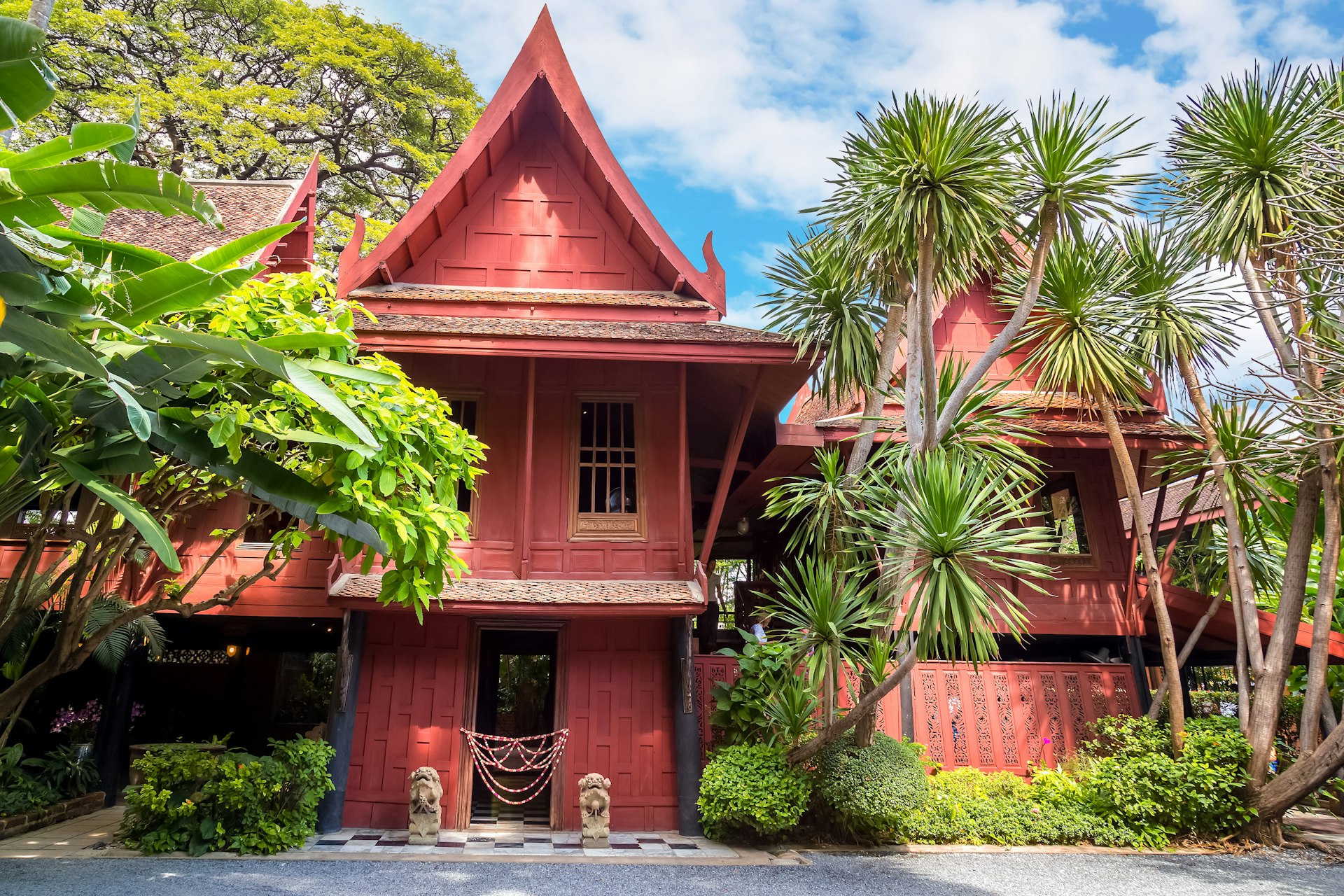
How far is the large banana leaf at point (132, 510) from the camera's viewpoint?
9.86 feet

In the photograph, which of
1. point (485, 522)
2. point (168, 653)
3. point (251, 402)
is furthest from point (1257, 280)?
point (168, 653)

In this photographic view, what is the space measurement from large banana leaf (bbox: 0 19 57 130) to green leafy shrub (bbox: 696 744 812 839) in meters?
6.78

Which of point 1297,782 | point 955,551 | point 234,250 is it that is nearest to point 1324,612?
point 1297,782

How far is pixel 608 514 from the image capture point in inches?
348

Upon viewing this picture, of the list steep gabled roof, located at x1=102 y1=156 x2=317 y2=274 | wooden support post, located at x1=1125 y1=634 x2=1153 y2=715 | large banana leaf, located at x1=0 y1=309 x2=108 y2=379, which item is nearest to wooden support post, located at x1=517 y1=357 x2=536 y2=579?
steep gabled roof, located at x1=102 y1=156 x2=317 y2=274

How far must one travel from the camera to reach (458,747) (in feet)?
27.2

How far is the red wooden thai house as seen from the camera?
8188mm

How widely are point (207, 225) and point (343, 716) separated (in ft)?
21.2

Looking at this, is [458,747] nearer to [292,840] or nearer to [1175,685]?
[292,840]

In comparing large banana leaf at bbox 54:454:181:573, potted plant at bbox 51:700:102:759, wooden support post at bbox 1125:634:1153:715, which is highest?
large banana leaf at bbox 54:454:181:573

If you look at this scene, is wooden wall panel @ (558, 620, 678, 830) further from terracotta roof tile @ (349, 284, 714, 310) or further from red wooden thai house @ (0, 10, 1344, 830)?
terracotta roof tile @ (349, 284, 714, 310)

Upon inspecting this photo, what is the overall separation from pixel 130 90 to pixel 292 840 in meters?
15.7

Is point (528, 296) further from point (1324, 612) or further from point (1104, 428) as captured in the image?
point (1324, 612)

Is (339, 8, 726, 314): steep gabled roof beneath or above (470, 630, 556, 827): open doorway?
above
